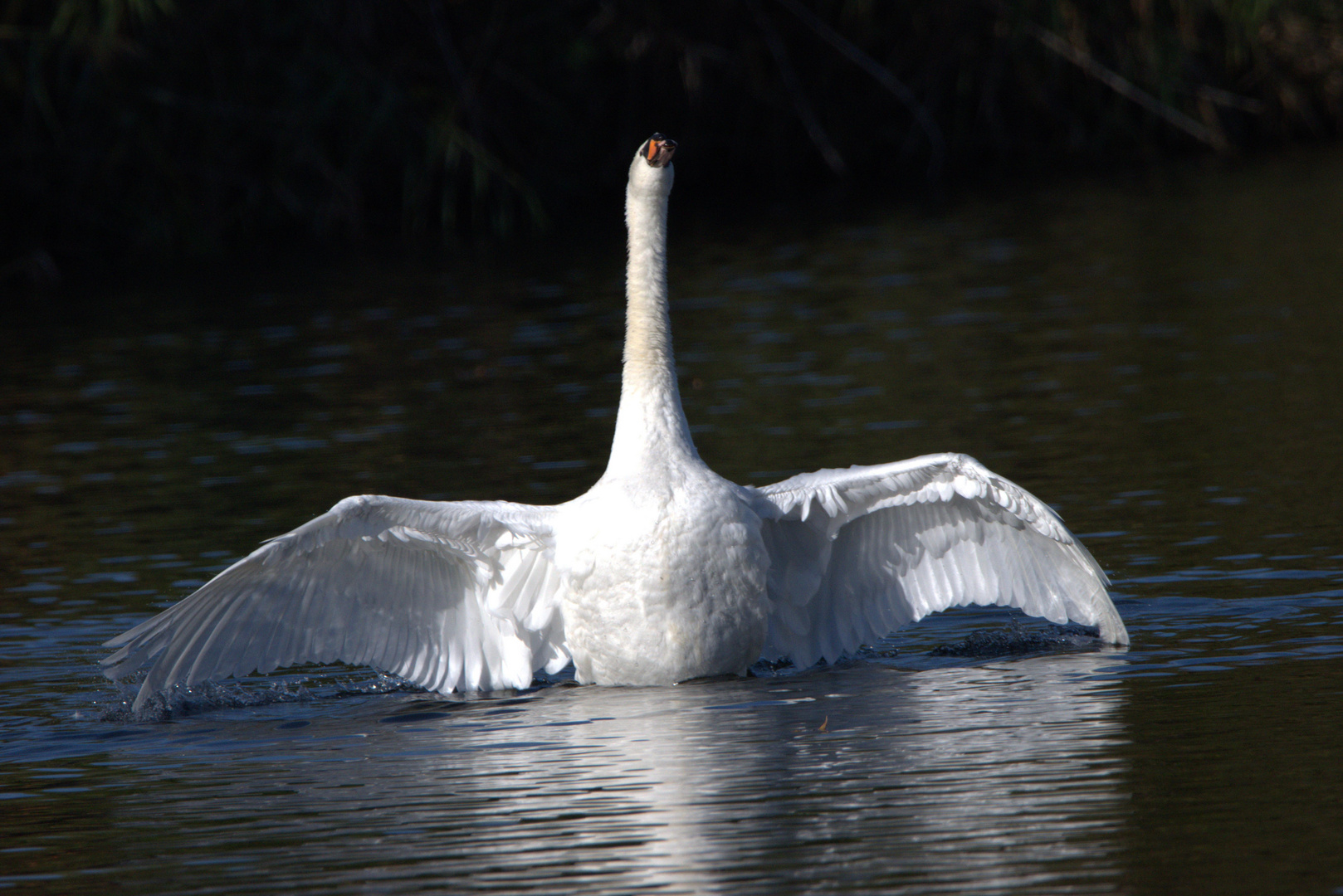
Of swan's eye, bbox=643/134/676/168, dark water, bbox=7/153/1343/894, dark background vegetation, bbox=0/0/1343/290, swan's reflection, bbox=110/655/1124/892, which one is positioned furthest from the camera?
dark background vegetation, bbox=0/0/1343/290

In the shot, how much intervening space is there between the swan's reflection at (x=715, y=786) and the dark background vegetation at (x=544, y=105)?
2047 cm

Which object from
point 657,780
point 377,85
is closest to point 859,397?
point 657,780

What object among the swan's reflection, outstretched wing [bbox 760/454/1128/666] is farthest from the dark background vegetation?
the swan's reflection

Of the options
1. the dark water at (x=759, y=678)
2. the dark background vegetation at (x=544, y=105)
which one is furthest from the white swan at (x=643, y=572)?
the dark background vegetation at (x=544, y=105)

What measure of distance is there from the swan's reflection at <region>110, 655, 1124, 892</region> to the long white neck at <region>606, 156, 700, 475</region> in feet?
3.66

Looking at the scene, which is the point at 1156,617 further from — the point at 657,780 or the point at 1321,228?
the point at 1321,228

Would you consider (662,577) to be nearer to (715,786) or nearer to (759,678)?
(759,678)

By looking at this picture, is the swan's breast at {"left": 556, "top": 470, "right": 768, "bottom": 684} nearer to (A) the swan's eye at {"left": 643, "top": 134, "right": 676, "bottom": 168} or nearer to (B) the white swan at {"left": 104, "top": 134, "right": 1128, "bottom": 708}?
(B) the white swan at {"left": 104, "top": 134, "right": 1128, "bottom": 708}

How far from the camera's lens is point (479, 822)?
6.84m

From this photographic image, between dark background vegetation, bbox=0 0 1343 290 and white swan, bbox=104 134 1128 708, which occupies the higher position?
dark background vegetation, bbox=0 0 1343 290

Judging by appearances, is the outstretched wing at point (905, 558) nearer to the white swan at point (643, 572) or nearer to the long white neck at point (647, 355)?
the white swan at point (643, 572)

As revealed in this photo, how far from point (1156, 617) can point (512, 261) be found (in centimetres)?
2095

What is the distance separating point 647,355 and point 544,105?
87.3ft

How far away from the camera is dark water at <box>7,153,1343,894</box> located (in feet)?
21.2
